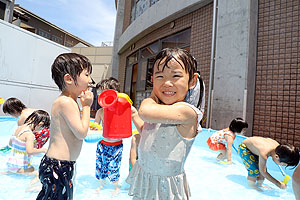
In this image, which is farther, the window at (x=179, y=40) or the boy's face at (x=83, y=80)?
the window at (x=179, y=40)

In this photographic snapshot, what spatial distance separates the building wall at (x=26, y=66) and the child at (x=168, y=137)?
660 centimetres

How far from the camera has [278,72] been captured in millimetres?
4957

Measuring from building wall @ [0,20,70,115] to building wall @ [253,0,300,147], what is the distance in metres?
7.28

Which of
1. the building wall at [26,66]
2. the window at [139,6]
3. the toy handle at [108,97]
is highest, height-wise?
the window at [139,6]

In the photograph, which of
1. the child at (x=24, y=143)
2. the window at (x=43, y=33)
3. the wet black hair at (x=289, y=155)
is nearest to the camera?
the wet black hair at (x=289, y=155)

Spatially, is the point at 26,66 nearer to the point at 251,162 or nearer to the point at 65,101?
the point at 65,101

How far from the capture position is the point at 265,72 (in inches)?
206

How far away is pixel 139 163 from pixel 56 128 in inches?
26.2

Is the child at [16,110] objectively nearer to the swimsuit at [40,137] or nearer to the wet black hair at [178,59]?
the swimsuit at [40,137]

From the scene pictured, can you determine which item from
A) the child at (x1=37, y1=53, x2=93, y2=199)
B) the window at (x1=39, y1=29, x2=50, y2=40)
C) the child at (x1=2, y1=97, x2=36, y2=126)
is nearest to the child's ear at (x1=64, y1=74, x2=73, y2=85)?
the child at (x1=37, y1=53, x2=93, y2=199)

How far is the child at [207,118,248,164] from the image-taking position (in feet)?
12.4

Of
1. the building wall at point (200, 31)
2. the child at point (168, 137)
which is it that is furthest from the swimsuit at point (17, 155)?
the building wall at point (200, 31)

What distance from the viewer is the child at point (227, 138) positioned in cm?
379

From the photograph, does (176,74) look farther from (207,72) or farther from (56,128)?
(207,72)
